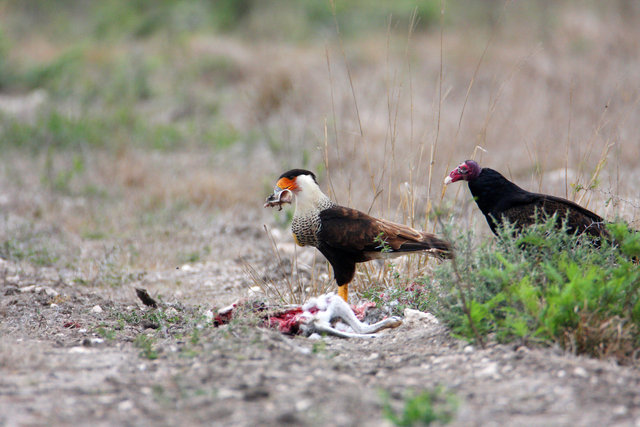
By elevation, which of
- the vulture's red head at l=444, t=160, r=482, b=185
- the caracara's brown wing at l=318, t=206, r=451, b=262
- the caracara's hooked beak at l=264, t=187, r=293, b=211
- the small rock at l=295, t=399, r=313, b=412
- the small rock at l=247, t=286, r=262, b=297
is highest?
the vulture's red head at l=444, t=160, r=482, b=185

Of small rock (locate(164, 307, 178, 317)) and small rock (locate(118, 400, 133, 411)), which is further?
small rock (locate(164, 307, 178, 317))

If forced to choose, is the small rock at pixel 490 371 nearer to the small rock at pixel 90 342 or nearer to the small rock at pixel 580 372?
the small rock at pixel 580 372

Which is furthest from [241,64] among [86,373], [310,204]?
[86,373]

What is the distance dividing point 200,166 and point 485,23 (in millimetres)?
9329

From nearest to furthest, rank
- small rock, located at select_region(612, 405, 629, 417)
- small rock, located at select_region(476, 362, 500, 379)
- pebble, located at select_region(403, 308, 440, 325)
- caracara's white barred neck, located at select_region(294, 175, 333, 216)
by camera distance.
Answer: small rock, located at select_region(612, 405, 629, 417), small rock, located at select_region(476, 362, 500, 379), pebble, located at select_region(403, 308, 440, 325), caracara's white barred neck, located at select_region(294, 175, 333, 216)

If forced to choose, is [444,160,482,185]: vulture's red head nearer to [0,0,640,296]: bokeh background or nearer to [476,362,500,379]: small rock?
[0,0,640,296]: bokeh background

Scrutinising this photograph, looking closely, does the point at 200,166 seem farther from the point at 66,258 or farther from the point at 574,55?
the point at 574,55

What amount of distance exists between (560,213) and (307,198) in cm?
159

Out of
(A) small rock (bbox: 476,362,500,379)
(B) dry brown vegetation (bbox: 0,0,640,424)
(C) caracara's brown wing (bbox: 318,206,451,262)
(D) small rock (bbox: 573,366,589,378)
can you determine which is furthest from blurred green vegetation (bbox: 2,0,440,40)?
(D) small rock (bbox: 573,366,589,378)

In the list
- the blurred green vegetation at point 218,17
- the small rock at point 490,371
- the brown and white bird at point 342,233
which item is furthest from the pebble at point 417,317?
the blurred green vegetation at point 218,17

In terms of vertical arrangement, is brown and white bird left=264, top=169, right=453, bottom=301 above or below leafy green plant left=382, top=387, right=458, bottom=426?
above

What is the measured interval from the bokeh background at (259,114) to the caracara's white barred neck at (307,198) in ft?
2.21

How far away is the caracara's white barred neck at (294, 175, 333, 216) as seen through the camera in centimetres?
464

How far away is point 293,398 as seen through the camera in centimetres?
271
